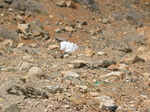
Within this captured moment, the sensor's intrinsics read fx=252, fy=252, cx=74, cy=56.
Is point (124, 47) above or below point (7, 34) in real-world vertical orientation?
above

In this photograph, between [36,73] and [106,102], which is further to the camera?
[36,73]

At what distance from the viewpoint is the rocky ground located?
129 inches

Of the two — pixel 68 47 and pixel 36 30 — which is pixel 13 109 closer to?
pixel 68 47

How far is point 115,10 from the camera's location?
47.1 feet

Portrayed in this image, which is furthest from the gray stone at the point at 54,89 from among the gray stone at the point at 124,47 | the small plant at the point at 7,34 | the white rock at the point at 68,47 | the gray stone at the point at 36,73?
the small plant at the point at 7,34

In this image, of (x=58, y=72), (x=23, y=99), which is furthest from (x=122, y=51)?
(x=23, y=99)

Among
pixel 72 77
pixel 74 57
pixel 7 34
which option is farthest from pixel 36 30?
pixel 72 77

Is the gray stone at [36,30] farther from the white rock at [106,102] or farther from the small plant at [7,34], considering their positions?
the white rock at [106,102]

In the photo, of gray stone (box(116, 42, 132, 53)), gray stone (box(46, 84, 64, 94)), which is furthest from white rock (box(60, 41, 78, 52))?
gray stone (box(46, 84, 64, 94))

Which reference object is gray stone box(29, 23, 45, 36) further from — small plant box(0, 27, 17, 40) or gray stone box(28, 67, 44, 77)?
gray stone box(28, 67, 44, 77)

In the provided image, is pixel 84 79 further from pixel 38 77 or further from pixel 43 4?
pixel 43 4

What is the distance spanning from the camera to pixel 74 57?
727cm

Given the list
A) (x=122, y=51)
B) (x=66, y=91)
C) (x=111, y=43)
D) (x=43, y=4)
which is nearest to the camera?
(x=66, y=91)

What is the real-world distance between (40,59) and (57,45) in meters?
1.95
